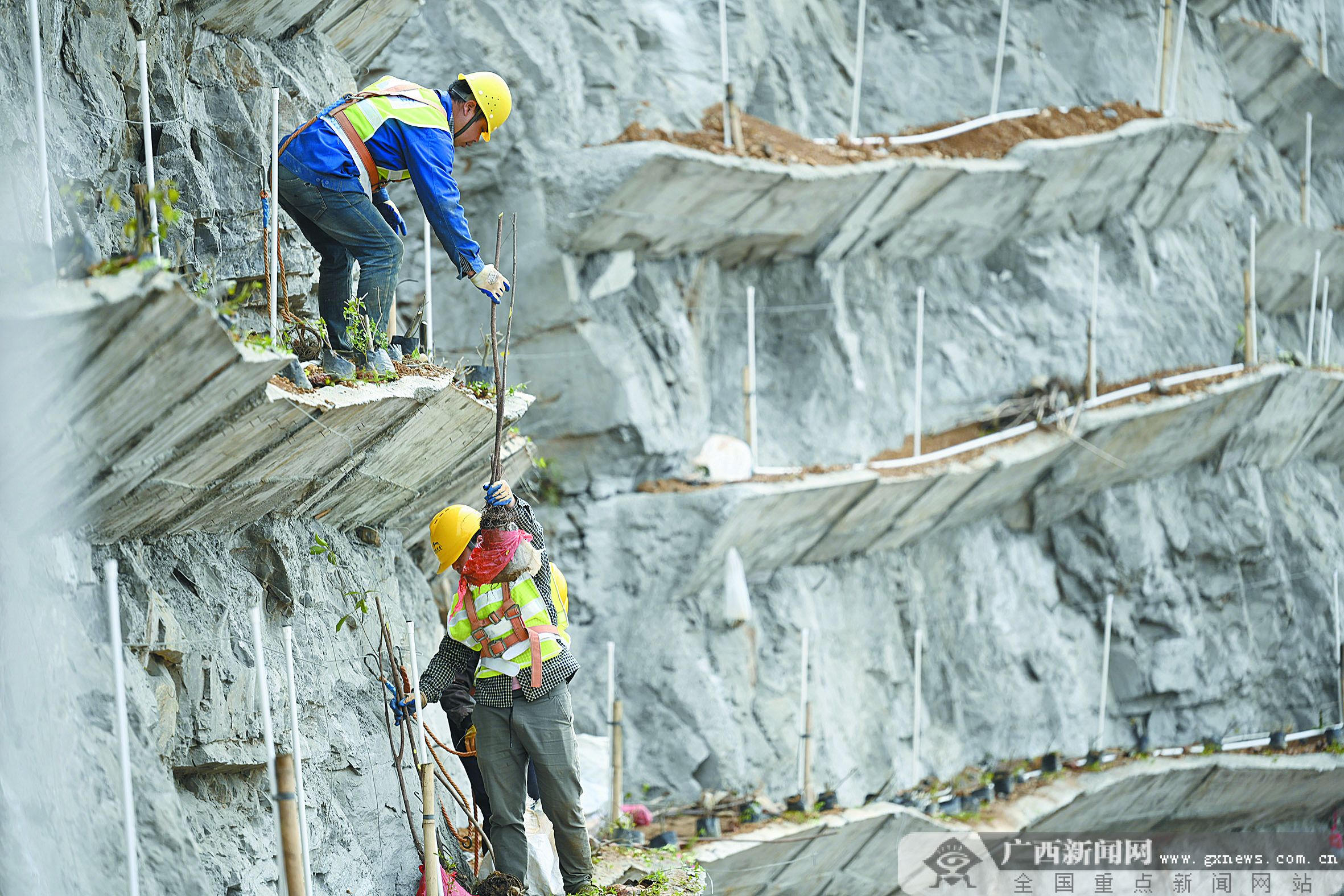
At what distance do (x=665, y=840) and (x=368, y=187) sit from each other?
16.8 feet

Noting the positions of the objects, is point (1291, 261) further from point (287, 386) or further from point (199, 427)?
point (199, 427)

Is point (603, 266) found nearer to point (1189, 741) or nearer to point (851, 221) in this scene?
point (851, 221)

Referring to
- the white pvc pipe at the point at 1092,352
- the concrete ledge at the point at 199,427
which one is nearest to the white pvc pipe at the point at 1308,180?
the white pvc pipe at the point at 1092,352

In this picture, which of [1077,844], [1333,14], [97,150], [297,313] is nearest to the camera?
[97,150]

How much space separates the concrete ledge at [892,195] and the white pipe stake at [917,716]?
12.5ft

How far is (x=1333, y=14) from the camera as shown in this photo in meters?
19.7

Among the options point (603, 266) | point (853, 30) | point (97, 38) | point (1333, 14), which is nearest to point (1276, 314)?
point (1333, 14)

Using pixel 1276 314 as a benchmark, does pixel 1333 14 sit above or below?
above

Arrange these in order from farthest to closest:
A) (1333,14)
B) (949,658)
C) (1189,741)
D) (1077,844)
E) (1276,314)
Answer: (1333,14) < (1276,314) < (1189,741) < (949,658) < (1077,844)

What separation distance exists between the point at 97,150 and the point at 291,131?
1.74 metres

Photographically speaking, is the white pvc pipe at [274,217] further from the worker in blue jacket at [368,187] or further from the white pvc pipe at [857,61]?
the white pvc pipe at [857,61]

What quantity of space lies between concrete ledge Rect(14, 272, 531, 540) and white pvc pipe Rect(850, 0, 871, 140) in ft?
25.8

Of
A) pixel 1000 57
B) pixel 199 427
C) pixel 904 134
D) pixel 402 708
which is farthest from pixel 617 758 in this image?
pixel 1000 57

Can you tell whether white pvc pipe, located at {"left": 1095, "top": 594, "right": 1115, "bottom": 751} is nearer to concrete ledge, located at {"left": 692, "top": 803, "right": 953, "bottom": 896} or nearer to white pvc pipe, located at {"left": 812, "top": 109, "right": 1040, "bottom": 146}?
concrete ledge, located at {"left": 692, "top": 803, "right": 953, "bottom": 896}
